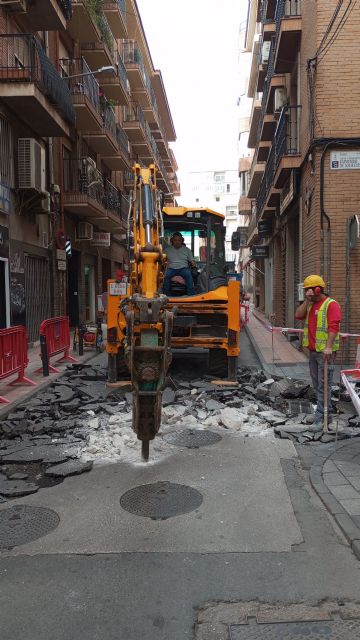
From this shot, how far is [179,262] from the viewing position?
963 centimetres

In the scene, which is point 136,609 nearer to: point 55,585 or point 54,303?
point 55,585

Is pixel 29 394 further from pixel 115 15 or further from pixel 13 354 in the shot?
pixel 115 15

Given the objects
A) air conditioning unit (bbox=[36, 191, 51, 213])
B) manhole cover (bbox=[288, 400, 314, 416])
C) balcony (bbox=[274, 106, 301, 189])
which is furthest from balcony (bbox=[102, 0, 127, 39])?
manhole cover (bbox=[288, 400, 314, 416])

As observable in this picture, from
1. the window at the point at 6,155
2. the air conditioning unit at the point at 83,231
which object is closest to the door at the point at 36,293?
the window at the point at 6,155

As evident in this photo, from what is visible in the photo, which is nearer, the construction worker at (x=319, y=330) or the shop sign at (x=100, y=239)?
the construction worker at (x=319, y=330)

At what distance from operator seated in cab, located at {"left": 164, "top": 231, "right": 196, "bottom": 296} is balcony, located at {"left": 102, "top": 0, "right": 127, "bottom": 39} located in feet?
56.5

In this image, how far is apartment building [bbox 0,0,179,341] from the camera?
1295 centimetres

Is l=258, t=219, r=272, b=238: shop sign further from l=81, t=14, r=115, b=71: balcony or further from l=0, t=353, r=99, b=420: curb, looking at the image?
l=0, t=353, r=99, b=420: curb

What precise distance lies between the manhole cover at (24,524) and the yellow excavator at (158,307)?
120 centimetres

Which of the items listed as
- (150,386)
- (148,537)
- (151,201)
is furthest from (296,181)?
(148,537)

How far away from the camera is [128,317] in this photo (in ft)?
16.1

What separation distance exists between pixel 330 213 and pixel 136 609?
9408 millimetres

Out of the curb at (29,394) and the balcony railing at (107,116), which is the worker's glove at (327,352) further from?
the balcony railing at (107,116)

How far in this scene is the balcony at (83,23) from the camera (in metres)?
17.5
